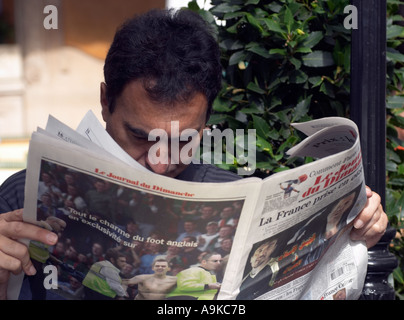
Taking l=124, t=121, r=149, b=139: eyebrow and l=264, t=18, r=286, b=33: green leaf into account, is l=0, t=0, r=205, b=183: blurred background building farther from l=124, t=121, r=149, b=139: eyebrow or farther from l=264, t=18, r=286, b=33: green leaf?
l=124, t=121, r=149, b=139: eyebrow

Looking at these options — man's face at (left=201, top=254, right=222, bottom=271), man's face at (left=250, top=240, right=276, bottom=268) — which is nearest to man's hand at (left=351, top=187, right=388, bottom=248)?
man's face at (left=250, top=240, right=276, bottom=268)

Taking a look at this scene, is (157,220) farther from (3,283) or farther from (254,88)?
(254,88)

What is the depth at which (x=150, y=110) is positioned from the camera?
140 cm

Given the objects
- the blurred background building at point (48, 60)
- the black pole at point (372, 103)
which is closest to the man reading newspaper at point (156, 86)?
the black pole at point (372, 103)

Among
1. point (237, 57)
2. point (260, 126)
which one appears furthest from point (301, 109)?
point (237, 57)

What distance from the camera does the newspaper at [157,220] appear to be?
1147mm

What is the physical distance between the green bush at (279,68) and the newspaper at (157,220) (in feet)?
2.22

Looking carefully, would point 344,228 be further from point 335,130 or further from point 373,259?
point 373,259

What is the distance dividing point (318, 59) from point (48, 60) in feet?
23.8

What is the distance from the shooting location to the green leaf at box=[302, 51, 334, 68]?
6.72 feet

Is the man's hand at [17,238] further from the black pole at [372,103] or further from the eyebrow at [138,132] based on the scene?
the black pole at [372,103]
